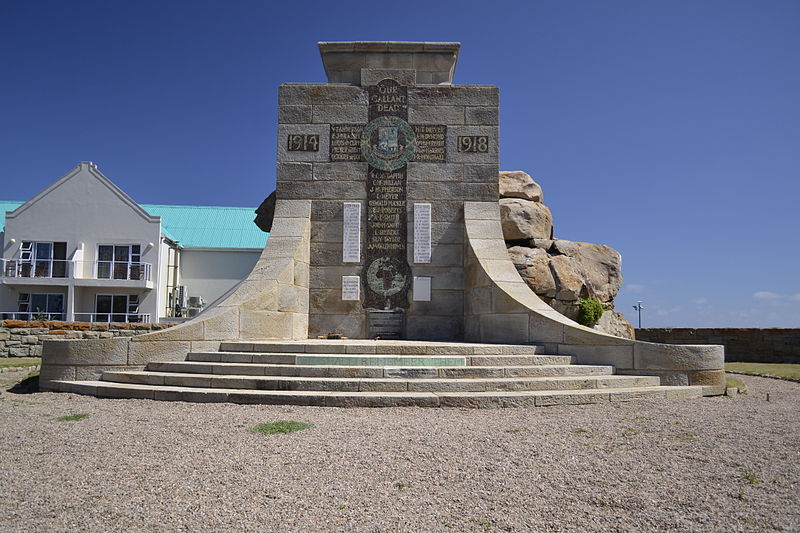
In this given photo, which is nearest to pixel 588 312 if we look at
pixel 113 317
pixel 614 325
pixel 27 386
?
pixel 614 325

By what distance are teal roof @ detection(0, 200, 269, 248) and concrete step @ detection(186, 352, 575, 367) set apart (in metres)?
20.3

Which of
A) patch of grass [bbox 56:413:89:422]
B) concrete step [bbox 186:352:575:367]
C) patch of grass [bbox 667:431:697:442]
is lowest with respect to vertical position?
patch of grass [bbox 56:413:89:422]

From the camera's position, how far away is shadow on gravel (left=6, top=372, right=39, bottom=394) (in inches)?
313

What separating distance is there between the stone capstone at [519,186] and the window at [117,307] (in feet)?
62.2

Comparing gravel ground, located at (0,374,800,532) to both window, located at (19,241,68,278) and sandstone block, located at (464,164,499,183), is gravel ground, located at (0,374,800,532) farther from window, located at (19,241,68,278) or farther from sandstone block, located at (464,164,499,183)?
window, located at (19,241,68,278)

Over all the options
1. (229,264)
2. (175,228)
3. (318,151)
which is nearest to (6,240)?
(175,228)

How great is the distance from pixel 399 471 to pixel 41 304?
25634 mm

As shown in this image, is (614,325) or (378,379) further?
(614,325)

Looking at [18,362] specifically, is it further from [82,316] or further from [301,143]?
[82,316]

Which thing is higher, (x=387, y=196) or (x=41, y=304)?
(x=387, y=196)

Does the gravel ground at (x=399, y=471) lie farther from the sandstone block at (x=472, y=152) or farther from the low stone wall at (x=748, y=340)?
the low stone wall at (x=748, y=340)

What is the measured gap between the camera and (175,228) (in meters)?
28.9

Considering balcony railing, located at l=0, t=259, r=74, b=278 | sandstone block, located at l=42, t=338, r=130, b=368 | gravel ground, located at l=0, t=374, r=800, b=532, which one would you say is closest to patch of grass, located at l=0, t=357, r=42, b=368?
sandstone block, located at l=42, t=338, r=130, b=368

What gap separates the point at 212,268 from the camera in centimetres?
2769
